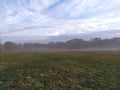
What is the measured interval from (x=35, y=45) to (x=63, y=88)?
171 m

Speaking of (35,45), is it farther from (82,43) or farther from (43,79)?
(43,79)

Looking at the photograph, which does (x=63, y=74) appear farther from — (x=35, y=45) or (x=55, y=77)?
(x=35, y=45)

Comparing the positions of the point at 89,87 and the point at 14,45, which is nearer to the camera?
the point at 89,87

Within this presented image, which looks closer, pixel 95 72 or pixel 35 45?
pixel 95 72

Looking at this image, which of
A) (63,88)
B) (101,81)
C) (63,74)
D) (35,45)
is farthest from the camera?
(35,45)

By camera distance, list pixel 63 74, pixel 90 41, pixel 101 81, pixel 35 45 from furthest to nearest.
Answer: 1. pixel 35 45
2. pixel 90 41
3. pixel 63 74
4. pixel 101 81

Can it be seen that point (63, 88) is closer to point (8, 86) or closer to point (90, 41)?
point (8, 86)

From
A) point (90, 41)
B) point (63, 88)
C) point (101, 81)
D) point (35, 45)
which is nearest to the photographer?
point (63, 88)

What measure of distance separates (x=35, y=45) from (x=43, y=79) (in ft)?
553

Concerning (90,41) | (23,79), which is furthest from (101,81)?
(90,41)

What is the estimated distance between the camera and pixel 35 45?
602 ft

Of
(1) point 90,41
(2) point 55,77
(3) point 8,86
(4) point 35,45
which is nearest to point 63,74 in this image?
(2) point 55,77

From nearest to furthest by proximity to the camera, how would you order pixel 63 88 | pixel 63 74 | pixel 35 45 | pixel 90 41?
pixel 63 88 < pixel 63 74 < pixel 90 41 < pixel 35 45

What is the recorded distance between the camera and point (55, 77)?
54.5 ft
